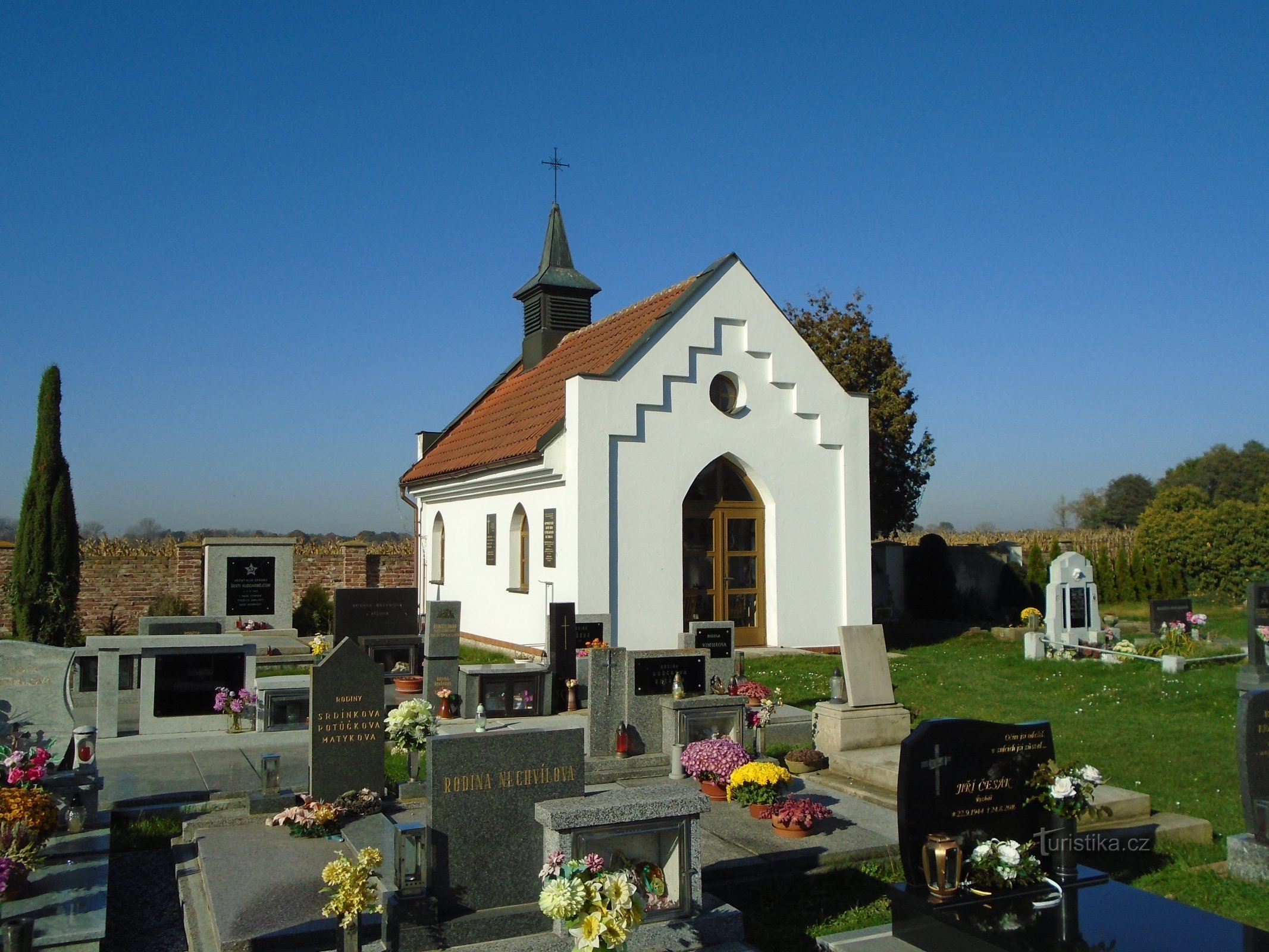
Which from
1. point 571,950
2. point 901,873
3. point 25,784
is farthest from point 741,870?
point 25,784

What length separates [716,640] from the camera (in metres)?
13.0

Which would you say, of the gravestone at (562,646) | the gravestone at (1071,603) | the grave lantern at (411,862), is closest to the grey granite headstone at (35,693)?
the grave lantern at (411,862)

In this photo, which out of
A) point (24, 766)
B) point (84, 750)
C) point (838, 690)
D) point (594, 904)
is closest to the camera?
point (594, 904)

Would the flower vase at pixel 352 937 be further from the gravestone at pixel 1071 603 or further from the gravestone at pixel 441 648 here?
the gravestone at pixel 1071 603

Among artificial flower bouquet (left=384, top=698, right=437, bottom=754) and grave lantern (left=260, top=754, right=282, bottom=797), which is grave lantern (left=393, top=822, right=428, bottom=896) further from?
grave lantern (left=260, top=754, right=282, bottom=797)

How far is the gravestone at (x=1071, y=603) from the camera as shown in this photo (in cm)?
1867

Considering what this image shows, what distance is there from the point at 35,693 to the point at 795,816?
21.5ft

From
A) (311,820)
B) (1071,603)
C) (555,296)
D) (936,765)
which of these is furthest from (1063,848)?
(555,296)

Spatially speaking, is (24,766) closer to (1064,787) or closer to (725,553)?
(1064,787)

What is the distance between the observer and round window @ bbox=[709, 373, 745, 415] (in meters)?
19.3

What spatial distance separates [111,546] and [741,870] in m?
22.5

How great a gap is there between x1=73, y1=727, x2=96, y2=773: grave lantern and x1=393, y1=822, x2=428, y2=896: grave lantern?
3954 millimetres

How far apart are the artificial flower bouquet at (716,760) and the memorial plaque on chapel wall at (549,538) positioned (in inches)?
375

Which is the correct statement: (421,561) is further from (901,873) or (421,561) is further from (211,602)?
(901,873)
